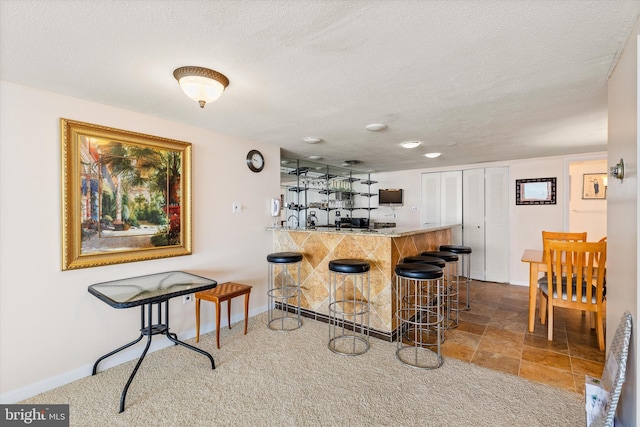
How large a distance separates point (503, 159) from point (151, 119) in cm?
500

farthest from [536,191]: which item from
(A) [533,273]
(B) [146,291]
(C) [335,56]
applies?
(B) [146,291]

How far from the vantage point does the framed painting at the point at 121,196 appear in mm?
2217

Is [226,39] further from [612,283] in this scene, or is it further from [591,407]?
[591,407]

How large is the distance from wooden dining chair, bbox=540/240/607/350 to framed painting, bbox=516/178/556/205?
2.14 meters

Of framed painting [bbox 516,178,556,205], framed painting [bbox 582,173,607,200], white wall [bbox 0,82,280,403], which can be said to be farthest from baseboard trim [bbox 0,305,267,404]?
framed painting [bbox 582,173,607,200]

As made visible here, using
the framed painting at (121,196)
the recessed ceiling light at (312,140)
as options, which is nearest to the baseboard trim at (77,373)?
the framed painting at (121,196)

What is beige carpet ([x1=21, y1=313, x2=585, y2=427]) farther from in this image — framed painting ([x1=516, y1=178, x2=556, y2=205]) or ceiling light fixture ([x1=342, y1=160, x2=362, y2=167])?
framed painting ([x1=516, y1=178, x2=556, y2=205])

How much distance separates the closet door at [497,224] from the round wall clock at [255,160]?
12.9 feet

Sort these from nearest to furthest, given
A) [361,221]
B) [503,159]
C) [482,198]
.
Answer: [503,159]
[482,198]
[361,221]

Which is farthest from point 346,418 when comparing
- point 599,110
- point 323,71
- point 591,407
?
point 599,110

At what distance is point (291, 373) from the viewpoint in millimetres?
2328

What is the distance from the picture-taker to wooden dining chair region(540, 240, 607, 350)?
257 centimetres

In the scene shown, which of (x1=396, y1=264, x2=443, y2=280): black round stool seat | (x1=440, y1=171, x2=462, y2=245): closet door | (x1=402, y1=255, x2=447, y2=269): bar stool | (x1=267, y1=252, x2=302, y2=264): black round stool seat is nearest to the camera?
(x1=396, y1=264, x2=443, y2=280): black round stool seat

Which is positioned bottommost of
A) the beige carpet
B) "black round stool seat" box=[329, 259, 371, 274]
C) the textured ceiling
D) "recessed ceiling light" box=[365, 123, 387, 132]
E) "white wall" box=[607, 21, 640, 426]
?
the beige carpet
